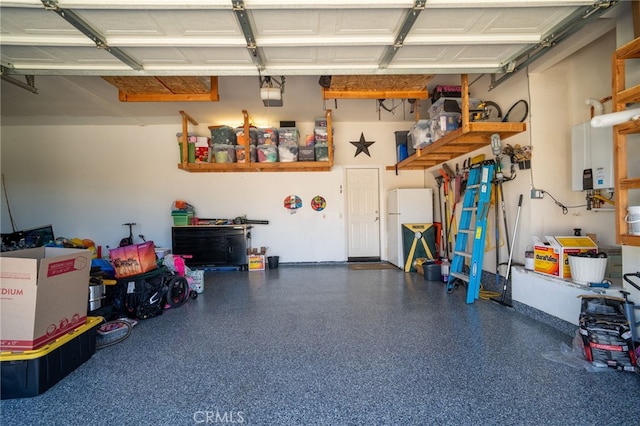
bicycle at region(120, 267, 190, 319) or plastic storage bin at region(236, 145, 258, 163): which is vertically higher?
plastic storage bin at region(236, 145, 258, 163)

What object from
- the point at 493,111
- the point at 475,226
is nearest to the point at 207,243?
the point at 475,226

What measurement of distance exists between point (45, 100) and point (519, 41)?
676 cm

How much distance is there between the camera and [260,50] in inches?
91.4

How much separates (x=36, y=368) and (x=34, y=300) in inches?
16.7

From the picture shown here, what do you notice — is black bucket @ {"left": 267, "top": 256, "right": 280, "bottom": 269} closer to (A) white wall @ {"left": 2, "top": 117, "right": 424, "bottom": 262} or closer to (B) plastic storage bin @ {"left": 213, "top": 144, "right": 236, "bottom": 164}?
(A) white wall @ {"left": 2, "top": 117, "right": 424, "bottom": 262}

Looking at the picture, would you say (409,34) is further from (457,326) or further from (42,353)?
(42,353)

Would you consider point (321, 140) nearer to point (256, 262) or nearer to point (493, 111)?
point (256, 262)

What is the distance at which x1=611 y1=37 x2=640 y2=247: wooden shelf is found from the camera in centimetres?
187

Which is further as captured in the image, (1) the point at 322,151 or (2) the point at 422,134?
(1) the point at 322,151

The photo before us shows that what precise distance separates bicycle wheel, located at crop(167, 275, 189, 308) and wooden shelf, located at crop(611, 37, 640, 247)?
13.9 ft

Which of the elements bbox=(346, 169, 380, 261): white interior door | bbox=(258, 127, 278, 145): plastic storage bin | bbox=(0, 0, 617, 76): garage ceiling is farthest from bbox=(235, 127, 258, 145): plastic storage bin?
bbox=(0, 0, 617, 76): garage ceiling

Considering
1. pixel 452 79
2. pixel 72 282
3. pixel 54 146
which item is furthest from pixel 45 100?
pixel 452 79

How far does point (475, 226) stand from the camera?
359 cm

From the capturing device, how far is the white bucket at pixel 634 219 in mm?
1835
